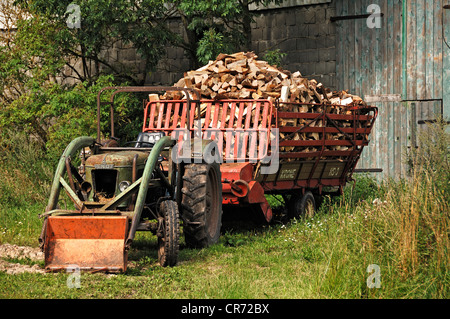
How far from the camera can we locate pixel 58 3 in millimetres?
13695

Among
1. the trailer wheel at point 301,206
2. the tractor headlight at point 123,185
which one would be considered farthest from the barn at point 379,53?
the tractor headlight at point 123,185

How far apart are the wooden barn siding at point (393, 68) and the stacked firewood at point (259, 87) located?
312 cm

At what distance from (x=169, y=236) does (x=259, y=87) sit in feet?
12.5

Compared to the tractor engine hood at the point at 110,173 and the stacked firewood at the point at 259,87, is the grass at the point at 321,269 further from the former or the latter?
the stacked firewood at the point at 259,87

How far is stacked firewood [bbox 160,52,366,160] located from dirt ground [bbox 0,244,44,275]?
3.55m

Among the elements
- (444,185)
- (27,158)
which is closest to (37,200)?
(27,158)

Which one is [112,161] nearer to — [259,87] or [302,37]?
[259,87]

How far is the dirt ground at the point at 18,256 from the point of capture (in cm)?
673

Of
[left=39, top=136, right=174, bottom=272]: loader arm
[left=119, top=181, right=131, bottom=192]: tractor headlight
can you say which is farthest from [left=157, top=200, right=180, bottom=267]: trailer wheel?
[left=119, top=181, right=131, bottom=192]: tractor headlight

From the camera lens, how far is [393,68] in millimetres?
13672

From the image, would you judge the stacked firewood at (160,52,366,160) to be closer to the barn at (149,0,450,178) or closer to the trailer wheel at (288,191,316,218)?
the trailer wheel at (288,191,316,218)

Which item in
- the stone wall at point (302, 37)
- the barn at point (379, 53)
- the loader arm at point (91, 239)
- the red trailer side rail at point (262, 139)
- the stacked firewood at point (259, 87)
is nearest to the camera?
the loader arm at point (91, 239)

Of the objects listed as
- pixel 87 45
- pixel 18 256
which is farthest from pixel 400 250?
pixel 87 45

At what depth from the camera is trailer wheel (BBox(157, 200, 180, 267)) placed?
6887 mm
